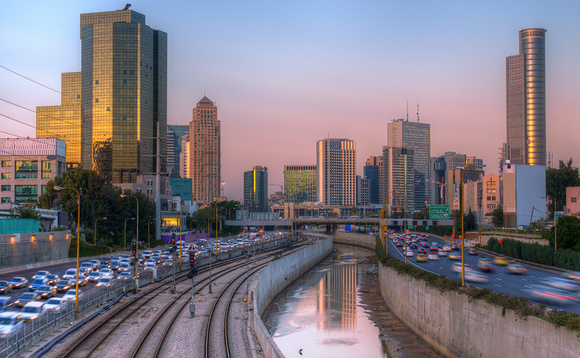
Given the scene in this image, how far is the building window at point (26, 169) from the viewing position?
11031 cm

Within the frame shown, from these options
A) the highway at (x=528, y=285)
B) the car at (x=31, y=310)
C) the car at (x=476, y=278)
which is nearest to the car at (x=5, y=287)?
the car at (x=31, y=310)

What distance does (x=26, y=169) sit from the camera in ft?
363

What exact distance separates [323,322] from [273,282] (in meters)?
15.1

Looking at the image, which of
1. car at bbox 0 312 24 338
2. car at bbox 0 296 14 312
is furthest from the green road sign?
car at bbox 0 312 24 338

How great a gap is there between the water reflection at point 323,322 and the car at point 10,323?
20344 millimetres

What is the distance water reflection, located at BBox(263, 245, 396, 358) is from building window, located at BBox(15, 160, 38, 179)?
7671cm

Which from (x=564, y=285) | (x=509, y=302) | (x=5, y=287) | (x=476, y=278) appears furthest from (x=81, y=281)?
(x=564, y=285)

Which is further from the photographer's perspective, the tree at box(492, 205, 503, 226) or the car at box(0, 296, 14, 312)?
the tree at box(492, 205, 503, 226)

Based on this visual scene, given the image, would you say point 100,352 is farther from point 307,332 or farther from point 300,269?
point 300,269

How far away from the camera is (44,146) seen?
11081cm

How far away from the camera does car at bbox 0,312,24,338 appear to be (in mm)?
25098

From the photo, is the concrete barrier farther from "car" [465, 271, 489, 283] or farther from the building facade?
the building facade

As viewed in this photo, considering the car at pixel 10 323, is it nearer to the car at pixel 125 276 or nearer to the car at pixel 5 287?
the car at pixel 5 287

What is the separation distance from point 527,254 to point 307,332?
3522cm
